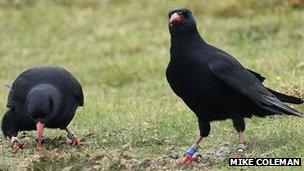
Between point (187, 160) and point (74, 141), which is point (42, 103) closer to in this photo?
point (74, 141)

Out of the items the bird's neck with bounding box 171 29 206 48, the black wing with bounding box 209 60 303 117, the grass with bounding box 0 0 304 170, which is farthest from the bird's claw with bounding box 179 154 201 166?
the bird's neck with bounding box 171 29 206 48

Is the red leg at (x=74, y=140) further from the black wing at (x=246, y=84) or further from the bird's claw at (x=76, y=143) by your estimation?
the black wing at (x=246, y=84)

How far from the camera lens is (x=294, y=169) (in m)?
6.68

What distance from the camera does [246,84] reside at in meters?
7.66

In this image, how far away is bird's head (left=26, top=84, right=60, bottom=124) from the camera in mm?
8242

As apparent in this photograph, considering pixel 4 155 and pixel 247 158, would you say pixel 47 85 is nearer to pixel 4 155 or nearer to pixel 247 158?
pixel 4 155

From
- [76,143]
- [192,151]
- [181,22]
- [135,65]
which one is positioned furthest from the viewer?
[135,65]

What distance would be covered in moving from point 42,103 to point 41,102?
0.05 ft

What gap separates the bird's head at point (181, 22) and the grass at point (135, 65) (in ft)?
3.98

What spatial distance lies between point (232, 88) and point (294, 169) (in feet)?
3.88

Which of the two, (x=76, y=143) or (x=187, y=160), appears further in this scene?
(x=76, y=143)

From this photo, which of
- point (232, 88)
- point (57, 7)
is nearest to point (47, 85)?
point (232, 88)

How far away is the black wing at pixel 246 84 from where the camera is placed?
24.3 ft

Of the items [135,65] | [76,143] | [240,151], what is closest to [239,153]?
[240,151]
